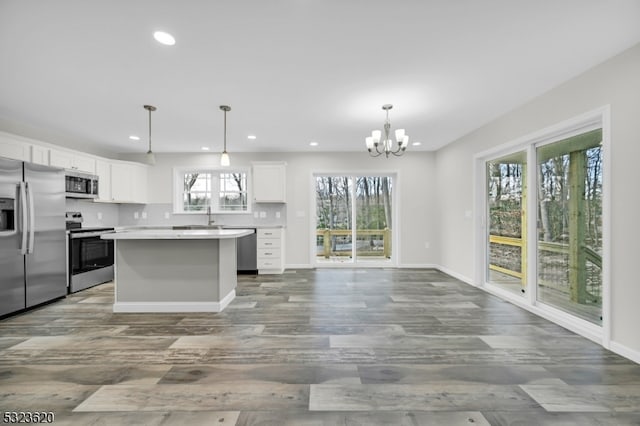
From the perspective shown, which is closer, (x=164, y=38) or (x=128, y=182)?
(x=164, y=38)

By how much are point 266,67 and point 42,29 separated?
1547 mm

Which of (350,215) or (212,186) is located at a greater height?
(212,186)

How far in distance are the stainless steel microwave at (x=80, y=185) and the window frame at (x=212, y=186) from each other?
136cm

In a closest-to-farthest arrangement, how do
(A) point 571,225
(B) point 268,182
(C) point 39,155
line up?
(A) point 571,225 → (C) point 39,155 → (B) point 268,182

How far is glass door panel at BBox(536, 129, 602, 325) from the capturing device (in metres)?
2.69

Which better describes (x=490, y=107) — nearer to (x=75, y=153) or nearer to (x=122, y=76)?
(x=122, y=76)

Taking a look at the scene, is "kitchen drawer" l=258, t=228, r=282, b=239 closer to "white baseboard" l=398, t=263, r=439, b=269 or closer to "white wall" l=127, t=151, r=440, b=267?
"white wall" l=127, t=151, r=440, b=267

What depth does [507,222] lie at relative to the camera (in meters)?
4.00

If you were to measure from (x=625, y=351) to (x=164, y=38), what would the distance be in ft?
13.7

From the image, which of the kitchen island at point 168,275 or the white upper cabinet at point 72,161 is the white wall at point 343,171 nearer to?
the white upper cabinet at point 72,161

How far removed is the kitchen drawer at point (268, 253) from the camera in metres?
5.39

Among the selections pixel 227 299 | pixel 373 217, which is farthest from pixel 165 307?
pixel 373 217

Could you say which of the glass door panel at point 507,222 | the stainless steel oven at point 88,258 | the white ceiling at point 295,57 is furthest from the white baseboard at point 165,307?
the glass door panel at point 507,222

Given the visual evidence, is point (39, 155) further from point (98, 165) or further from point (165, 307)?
point (165, 307)
